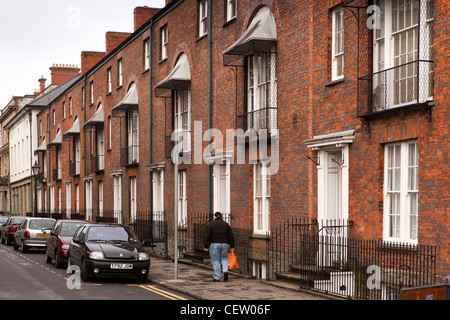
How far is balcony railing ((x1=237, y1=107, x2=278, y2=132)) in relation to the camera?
17375 mm

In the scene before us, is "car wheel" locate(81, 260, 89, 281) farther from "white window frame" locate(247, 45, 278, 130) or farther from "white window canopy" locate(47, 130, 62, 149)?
"white window canopy" locate(47, 130, 62, 149)

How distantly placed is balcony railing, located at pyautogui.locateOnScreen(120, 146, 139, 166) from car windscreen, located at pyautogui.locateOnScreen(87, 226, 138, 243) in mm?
11064

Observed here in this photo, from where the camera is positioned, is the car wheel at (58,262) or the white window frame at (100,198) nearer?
the car wheel at (58,262)

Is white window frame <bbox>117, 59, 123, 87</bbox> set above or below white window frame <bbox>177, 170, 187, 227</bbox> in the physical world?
above

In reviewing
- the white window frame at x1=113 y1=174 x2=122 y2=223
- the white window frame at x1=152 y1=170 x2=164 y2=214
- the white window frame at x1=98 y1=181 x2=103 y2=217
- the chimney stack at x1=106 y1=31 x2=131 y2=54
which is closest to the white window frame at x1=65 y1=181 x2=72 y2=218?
the white window frame at x1=98 y1=181 x2=103 y2=217

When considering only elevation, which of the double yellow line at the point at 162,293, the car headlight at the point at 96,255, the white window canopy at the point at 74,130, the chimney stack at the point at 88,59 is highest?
the chimney stack at the point at 88,59

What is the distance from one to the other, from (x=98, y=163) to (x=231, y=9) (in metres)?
17.6

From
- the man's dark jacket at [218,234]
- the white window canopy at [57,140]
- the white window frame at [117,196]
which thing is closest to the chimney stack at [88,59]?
the white window canopy at [57,140]

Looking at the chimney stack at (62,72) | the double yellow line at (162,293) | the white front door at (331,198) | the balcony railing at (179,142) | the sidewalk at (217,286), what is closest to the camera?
the sidewalk at (217,286)

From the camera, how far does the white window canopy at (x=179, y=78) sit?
23.0 meters

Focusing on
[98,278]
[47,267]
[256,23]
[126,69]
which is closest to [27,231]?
[47,267]

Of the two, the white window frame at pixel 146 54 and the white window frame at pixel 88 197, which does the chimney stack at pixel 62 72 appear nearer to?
the white window frame at pixel 88 197

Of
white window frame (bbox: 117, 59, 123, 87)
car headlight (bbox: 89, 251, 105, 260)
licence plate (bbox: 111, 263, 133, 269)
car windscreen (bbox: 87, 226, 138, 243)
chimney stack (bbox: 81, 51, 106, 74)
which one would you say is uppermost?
chimney stack (bbox: 81, 51, 106, 74)

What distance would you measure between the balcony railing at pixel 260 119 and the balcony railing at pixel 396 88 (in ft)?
13.4
